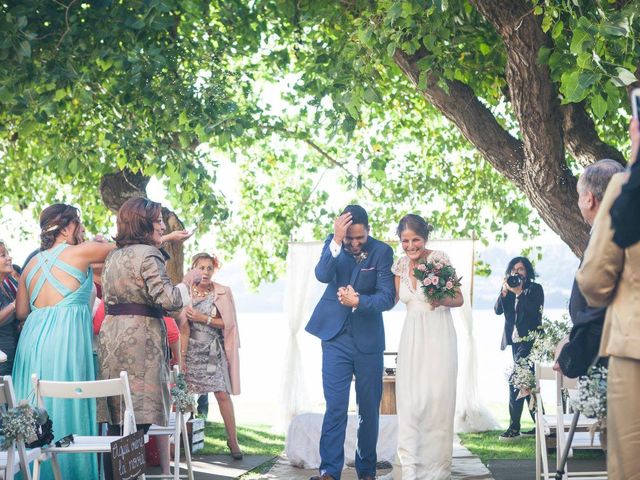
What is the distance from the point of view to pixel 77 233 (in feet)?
21.5

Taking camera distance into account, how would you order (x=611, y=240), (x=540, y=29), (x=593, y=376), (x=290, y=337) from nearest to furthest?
(x=611, y=240) < (x=593, y=376) < (x=540, y=29) < (x=290, y=337)

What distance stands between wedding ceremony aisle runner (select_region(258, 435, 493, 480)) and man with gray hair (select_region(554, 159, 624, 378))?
403cm

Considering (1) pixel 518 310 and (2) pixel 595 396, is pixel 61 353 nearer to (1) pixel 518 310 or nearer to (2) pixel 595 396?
(2) pixel 595 396

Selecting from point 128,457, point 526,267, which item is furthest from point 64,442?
point 526,267

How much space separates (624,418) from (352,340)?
4453 millimetres

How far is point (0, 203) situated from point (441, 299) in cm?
1001

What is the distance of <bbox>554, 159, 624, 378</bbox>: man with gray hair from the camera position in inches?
148

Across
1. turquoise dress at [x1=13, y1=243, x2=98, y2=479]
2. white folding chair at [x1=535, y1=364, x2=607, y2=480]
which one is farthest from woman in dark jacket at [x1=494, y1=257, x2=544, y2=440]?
turquoise dress at [x1=13, y1=243, x2=98, y2=479]

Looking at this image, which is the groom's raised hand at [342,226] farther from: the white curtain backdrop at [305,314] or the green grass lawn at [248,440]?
the white curtain backdrop at [305,314]

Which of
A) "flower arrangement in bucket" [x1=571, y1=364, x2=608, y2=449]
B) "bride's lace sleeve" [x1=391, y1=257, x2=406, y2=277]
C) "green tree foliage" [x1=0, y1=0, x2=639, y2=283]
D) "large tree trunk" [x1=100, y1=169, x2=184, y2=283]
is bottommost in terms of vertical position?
"flower arrangement in bucket" [x1=571, y1=364, x2=608, y2=449]

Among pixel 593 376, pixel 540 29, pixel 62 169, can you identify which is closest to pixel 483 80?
pixel 540 29

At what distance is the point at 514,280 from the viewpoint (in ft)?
36.3

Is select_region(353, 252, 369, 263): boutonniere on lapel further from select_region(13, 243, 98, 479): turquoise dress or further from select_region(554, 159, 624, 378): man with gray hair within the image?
select_region(554, 159, 624, 378): man with gray hair

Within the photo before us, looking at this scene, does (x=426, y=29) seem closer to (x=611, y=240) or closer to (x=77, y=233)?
(x=77, y=233)
